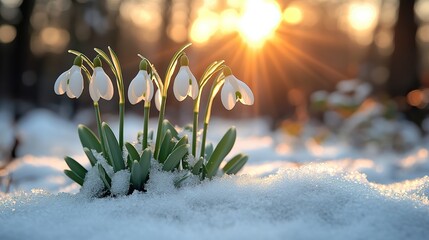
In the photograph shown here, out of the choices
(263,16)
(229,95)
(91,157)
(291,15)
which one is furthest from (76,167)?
(291,15)

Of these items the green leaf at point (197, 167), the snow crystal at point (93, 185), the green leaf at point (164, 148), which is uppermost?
the green leaf at point (164, 148)

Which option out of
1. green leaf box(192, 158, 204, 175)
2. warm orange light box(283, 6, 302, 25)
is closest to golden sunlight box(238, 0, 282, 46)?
warm orange light box(283, 6, 302, 25)

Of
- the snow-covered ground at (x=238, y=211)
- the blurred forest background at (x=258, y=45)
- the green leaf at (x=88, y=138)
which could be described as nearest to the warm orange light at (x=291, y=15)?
the blurred forest background at (x=258, y=45)

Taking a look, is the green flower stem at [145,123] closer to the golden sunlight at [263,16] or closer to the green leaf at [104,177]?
the green leaf at [104,177]

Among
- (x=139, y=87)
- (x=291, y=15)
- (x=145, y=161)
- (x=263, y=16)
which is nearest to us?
(x=139, y=87)

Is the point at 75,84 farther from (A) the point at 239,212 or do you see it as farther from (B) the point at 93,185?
(A) the point at 239,212

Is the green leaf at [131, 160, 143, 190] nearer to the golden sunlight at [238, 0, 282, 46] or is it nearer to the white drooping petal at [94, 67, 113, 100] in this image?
the white drooping petal at [94, 67, 113, 100]

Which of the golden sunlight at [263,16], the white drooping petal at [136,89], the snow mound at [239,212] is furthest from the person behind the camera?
the golden sunlight at [263,16]

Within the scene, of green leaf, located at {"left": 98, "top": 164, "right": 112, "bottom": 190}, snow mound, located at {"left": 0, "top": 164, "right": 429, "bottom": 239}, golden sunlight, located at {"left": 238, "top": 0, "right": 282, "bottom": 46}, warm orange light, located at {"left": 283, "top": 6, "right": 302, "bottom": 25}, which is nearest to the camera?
snow mound, located at {"left": 0, "top": 164, "right": 429, "bottom": 239}

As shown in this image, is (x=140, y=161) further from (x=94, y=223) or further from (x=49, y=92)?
(x=49, y=92)
